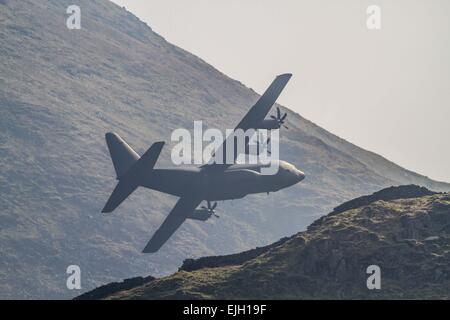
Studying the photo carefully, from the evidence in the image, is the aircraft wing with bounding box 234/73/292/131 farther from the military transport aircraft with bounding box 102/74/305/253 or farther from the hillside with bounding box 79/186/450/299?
the hillside with bounding box 79/186/450/299

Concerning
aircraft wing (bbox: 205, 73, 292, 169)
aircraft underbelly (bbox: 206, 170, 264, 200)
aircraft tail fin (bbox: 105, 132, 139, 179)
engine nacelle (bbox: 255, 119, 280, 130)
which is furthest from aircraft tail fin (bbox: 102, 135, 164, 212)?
engine nacelle (bbox: 255, 119, 280, 130)

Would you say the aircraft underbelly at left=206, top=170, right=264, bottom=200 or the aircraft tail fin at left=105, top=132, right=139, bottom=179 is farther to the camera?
the aircraft tail fin at left=105, top=132, right=139, bottom=179

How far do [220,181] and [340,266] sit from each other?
4699 cm

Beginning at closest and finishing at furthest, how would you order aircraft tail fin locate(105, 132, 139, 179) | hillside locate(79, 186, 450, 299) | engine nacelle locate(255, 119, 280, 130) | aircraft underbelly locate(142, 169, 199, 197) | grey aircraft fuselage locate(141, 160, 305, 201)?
hillside locate(79, 186, 450, 299) < engine nacelle locate(255, 119, 280, 130) < grey aircraft fuselage locate(141, 160, 305, 201) < aircraft underbelly locate(142, 169, 199, 197) < aircraft tail fin locate(105, 132, 139, 179)

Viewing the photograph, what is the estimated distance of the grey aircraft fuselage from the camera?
364 ft

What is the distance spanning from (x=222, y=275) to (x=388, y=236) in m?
13.2

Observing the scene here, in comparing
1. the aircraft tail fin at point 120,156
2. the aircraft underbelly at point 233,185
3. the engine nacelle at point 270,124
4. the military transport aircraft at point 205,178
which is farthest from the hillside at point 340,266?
the aircraft tail fin at point 120,156

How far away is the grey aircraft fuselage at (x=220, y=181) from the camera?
111m

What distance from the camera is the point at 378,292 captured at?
63625 millimetres
